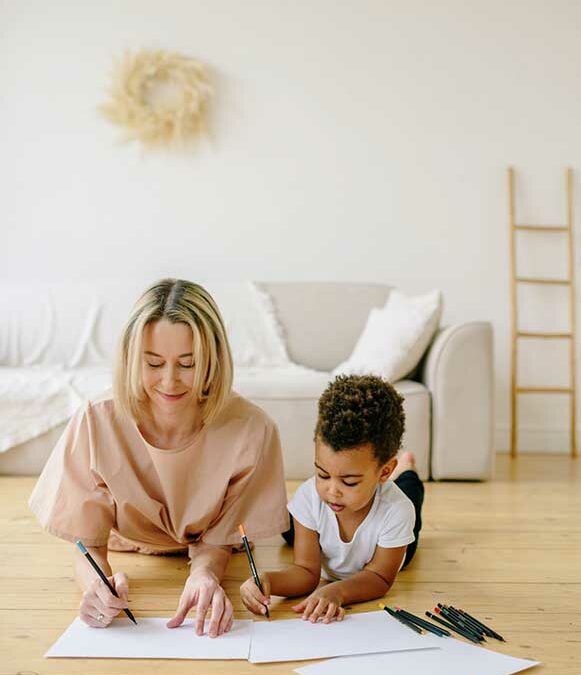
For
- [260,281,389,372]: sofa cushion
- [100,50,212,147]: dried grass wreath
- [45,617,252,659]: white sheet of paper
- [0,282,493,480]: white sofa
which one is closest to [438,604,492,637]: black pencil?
[45,617,252,659]: white sheet of paper

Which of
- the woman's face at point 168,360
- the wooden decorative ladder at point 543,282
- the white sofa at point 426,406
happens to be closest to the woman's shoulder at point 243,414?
the woman's face at point 168,360

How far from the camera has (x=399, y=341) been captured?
3.16m

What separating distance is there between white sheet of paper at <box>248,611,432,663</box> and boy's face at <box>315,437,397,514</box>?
0.69ft

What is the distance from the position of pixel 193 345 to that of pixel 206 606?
1.57 ft

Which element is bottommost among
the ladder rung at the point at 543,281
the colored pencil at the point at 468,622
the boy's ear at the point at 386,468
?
the colored pencil at the point at 468,622

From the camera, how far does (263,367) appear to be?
3.55m

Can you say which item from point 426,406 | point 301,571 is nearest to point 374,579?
point 301,571

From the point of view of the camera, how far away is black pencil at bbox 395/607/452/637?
4.69 feet

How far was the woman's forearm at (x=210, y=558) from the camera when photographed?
5.46 ft

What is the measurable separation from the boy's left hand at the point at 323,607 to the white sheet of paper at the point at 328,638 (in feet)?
0.04

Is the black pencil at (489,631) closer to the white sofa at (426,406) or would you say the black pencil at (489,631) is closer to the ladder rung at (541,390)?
the white sofa at (426,406)

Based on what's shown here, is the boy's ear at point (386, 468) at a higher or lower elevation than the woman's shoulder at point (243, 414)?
lower

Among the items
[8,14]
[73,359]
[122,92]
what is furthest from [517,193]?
[8,14]

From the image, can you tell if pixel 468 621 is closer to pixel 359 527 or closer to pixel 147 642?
pixel 359 527
